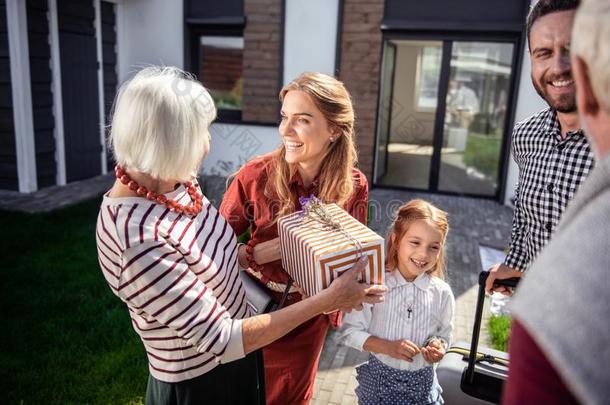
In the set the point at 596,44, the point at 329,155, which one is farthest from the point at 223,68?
the point at 596,44

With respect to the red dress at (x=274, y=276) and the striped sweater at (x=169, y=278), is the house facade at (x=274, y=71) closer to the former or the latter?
the red dress at (x=274, y=276)

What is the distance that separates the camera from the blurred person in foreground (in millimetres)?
650

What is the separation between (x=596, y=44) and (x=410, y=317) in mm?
1548

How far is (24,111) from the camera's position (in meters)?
7.35

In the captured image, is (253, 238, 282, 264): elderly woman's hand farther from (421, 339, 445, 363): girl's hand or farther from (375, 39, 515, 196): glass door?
(375, 39, 515, 196): glass door

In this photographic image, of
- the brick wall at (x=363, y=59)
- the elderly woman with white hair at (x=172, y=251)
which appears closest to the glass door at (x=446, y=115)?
the brick wall at (x=363, y=59)

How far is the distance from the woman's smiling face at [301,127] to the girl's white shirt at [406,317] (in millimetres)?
649

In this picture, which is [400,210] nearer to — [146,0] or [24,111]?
[24,111]

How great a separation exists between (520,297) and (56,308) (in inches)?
166

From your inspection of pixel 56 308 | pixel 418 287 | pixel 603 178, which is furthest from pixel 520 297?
pixel 56 308

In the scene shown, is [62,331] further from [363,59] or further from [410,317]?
[363,59]

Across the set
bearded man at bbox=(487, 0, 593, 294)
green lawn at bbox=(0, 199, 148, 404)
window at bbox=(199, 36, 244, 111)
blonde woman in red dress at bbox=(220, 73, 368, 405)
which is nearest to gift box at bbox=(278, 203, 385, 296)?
blonde woman in red dress at bbox=(220, 73, 368, 405)

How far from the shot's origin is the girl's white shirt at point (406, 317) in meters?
2.11

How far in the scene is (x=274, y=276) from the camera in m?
2.06
